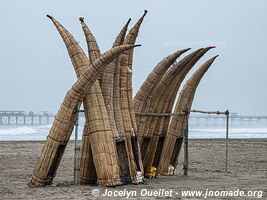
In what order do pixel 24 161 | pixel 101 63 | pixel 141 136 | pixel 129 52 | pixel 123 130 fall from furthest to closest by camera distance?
pixel 24 161
pixel 141 136
pixel 129 52
pixel 123 130
pixel 101 63

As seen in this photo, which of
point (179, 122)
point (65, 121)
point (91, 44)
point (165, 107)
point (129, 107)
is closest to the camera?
point (65, 121)

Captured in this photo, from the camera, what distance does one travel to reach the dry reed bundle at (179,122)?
14523 millimetres

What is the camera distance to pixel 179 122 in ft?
48.2

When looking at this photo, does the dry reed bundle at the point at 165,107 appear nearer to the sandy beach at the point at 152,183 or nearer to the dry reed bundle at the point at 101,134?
the sandy beach at the point at 152,183

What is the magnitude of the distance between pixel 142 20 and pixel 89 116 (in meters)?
2.75

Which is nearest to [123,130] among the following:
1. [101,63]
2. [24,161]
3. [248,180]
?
[101,63]

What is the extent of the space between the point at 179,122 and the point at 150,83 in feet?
5.38

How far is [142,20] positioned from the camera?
12758 millimetres

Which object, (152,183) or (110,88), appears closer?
(110,88)

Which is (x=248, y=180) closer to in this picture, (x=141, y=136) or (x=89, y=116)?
(x=141, y=136)

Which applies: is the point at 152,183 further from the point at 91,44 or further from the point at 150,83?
the point at 91,44

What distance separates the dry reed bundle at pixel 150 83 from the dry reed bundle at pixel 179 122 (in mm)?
1122

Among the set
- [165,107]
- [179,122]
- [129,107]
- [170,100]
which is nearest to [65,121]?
[129,107]

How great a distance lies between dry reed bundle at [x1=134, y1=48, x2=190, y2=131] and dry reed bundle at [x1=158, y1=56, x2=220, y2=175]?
44.2 inches
